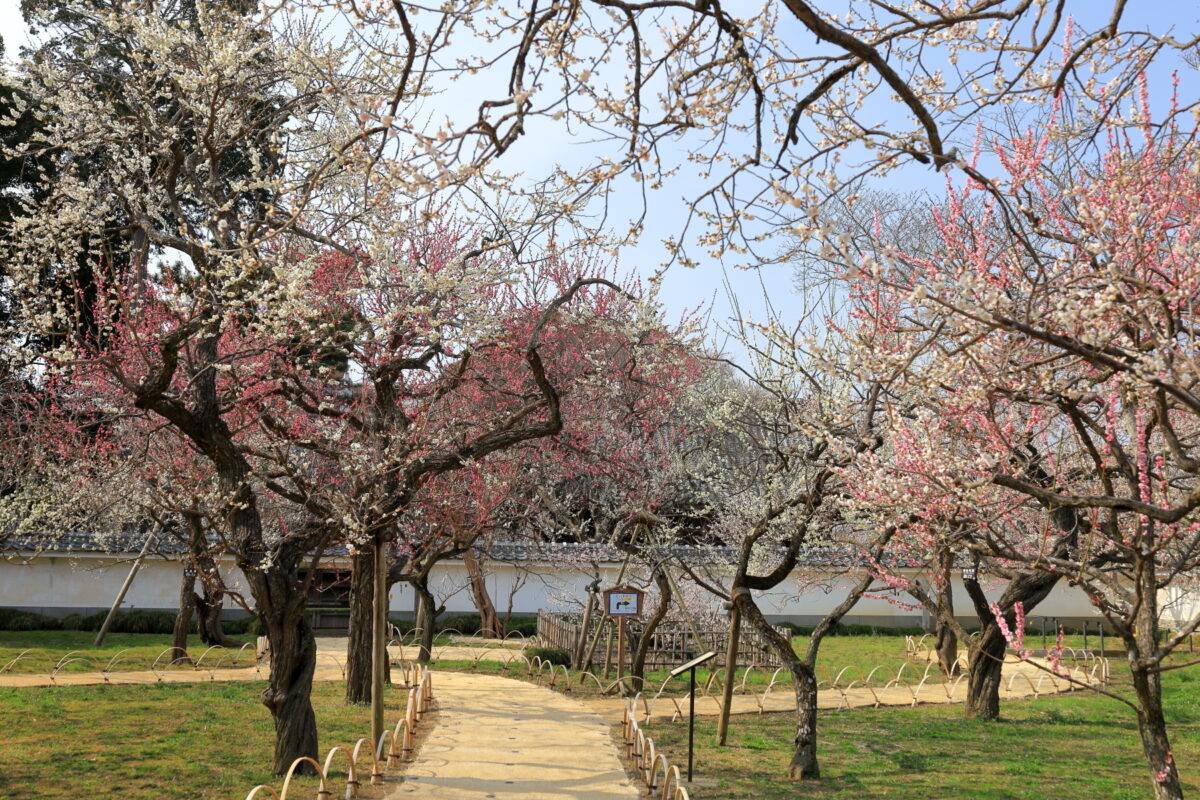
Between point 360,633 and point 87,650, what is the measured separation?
339 inches

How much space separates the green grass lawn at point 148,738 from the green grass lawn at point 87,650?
2.52 metres

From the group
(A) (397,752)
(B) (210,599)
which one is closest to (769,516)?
(A) (397,752)

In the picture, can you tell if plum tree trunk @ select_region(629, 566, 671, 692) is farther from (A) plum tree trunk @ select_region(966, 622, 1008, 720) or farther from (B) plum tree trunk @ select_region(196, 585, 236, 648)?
(B) plum tree trunk @ select_region(196, 585, 236, 648)

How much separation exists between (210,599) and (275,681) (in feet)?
31.8

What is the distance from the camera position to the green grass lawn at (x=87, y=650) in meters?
16.1

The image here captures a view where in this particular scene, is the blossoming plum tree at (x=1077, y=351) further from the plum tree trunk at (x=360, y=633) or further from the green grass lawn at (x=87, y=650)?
the green grass lawn at (x=87, y=650)

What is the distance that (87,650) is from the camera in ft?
58.8

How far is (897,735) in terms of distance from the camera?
39.1 ft

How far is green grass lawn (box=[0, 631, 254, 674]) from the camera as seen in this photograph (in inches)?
635

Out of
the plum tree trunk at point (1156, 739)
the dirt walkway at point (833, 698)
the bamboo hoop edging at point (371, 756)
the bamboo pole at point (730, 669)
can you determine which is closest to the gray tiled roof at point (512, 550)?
the dirt walkway at point (833, 698)

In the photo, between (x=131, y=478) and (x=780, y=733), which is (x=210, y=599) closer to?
Answer: (x=131, y=478)

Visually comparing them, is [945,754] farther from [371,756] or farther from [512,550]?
[512,550]

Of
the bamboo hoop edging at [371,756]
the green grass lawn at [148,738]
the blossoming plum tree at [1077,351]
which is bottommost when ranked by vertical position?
the green grass lawn at [148,738]

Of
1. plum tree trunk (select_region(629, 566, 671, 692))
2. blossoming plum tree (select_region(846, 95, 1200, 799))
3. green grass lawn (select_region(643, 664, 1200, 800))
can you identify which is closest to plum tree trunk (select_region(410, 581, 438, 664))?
plum tree trunk (select_region(629, 566, 671, 692))
